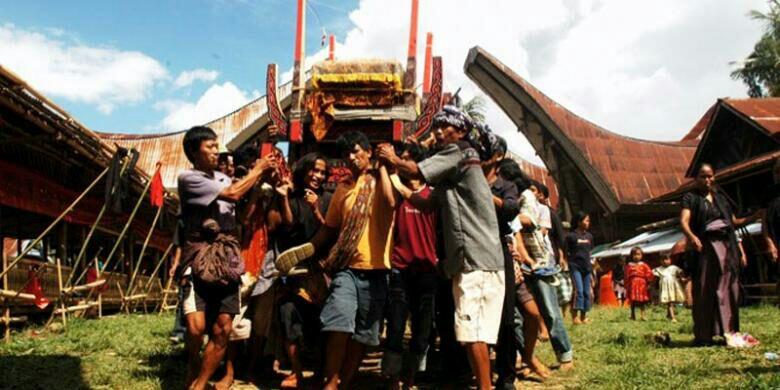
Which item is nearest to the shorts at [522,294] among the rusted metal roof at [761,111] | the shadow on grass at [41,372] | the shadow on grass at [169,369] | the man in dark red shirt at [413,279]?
the man in dark red shirt at [413,279]

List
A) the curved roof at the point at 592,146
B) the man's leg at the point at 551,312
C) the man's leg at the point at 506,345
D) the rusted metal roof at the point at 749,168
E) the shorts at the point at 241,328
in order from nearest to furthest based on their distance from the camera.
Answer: the man's leg at the point at 506,345, the shorts at the point at 241,328, the man's leg at the point at 551,312, the rusted metal roof at the point at 749,168, the curved roof at the point at 592,146

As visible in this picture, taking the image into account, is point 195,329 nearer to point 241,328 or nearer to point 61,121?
point 241,328

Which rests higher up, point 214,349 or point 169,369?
point 214,349

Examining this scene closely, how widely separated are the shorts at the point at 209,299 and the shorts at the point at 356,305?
542 millimetres

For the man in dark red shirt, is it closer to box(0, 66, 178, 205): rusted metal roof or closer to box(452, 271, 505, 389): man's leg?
box(452, 271, 505, 389): man's leg

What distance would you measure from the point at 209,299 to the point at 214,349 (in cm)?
29

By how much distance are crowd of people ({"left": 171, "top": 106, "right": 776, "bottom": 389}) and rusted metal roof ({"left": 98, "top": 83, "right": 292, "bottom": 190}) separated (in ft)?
67.5

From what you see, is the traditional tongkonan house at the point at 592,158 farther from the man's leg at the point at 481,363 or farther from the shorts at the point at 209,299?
the shorts at the point at 209,299

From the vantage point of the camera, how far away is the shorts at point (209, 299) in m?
3.88

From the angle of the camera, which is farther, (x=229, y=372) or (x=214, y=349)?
(x=229, y=372)

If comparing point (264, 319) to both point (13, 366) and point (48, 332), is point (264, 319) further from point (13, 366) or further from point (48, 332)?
point (48, 332)

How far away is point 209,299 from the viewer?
3.94 meters

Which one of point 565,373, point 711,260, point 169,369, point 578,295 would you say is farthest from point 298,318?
point 578,295

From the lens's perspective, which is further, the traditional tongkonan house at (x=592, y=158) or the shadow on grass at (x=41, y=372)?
the traditional tongkonan house at (x=592, y=158)
